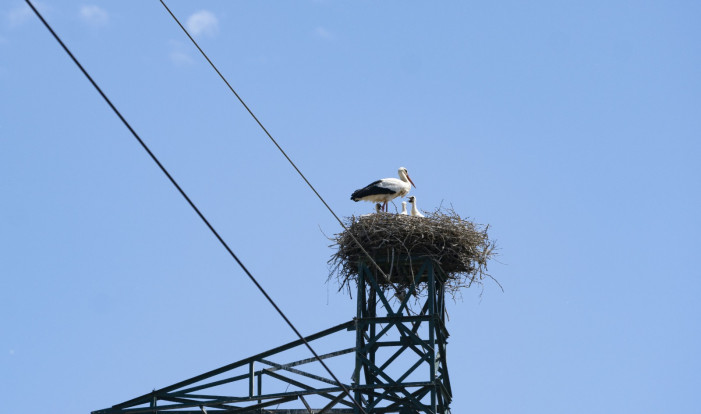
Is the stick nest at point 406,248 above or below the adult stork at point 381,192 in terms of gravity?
below

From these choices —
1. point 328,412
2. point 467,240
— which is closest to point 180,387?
point 328,412

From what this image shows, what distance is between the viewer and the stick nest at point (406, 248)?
15.9 m

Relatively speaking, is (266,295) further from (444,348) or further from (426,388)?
(444,348)

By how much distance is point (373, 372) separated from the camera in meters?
14.7

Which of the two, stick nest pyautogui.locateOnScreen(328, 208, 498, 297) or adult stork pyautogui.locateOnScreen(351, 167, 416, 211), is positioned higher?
adult stork pyautogui.locateOnScreen(351, 167, 416, 211)

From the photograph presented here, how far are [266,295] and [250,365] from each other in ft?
16.8

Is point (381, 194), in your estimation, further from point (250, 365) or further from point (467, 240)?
point (250, 365)

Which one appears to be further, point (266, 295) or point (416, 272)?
point (416, 272)

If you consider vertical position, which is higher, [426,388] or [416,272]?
[416,272]

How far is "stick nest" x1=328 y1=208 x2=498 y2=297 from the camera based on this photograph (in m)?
15.9

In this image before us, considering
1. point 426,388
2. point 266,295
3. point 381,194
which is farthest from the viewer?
point 381,194

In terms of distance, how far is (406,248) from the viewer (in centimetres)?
1577

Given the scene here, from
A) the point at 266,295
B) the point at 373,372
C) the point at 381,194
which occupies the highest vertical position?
the point at 381,194

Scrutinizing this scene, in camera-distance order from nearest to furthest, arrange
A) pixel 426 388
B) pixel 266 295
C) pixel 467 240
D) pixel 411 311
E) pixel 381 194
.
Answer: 1. pixel 266 295
2. pixel 426 388
3. pixel 411 311
4. pixel 467 240
5. pixel 381 194
